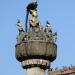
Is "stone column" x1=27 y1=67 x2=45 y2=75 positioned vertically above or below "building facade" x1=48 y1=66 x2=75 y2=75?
above

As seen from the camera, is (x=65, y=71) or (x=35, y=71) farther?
(x=65, y=71)

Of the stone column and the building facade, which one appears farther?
the building facade

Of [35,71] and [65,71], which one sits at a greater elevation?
[35,71]

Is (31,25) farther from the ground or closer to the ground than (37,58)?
farther from the ground

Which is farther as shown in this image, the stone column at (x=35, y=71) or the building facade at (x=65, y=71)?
the building facade at (x=65, y=71)

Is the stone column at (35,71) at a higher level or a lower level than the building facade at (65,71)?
higher

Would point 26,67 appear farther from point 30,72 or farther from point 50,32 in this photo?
point 50,32

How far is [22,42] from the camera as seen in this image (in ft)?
77.2

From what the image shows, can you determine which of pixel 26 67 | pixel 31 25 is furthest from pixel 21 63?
pixel 31 25

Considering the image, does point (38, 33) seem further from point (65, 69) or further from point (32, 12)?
point (65, 69)

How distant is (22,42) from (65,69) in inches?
2283

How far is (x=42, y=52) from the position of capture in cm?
2319

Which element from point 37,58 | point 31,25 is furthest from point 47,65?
point 31,25

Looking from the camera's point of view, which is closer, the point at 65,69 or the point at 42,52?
the point at 42,52
